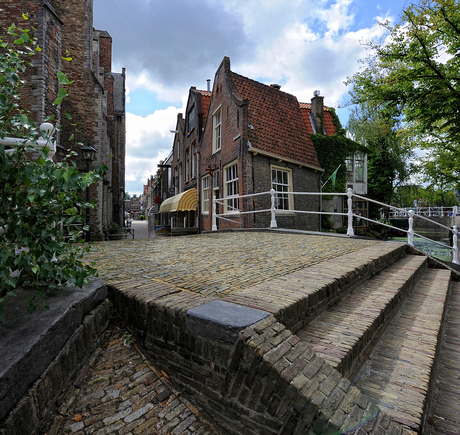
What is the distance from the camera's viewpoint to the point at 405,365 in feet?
7.07

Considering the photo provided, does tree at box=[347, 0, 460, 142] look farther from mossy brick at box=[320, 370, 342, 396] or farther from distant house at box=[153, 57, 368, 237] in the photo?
mossy brick at box=[320, 370, 342, 396]

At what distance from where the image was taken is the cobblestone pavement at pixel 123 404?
1.57m

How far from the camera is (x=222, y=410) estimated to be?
1.64 metres

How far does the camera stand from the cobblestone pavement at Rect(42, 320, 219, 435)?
1.57 metres

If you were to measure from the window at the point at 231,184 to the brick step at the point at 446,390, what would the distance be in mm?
9398

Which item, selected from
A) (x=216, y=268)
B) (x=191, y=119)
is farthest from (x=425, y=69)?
(x=191, y=119)

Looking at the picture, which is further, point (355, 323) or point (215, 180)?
point (215, 180)

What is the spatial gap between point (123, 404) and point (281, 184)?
11.3 m

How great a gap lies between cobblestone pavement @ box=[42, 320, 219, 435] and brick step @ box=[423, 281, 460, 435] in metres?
1.48

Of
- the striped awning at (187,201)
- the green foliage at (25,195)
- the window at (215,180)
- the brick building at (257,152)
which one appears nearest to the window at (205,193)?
the brick building at (257,152)

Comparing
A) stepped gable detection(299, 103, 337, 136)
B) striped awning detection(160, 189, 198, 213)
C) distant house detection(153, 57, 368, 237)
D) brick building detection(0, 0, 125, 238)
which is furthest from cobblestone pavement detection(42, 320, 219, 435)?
stepped gable detection(299, 103, 337, 136)

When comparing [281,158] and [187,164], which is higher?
[187,164]

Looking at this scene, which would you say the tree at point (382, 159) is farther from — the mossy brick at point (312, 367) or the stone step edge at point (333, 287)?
the mossy brick at point (312, 367)

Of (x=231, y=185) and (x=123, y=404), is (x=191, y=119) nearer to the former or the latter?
(x=231, y=185)
